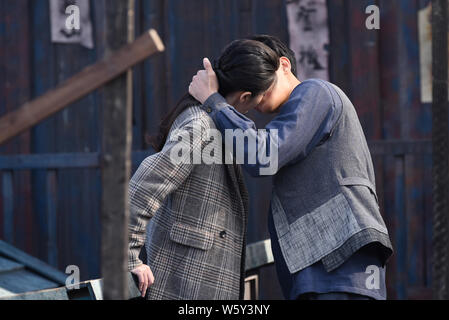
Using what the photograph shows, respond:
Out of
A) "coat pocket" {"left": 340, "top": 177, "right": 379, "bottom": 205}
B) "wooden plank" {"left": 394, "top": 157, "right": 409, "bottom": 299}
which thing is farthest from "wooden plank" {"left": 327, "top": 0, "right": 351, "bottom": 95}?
"coat pocket" {"left": 340, "top": 177, "right": 379, "bottom": 205}

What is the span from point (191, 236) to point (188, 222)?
6 centimetres

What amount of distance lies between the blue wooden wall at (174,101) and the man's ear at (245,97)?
2594mm

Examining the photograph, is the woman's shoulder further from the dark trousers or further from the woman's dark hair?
the dark trousers

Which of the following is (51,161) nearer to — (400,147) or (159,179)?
(400,147)

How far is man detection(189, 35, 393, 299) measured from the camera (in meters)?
2.23

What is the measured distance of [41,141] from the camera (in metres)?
5.70

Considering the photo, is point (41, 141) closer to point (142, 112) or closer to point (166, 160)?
point (142, 112)

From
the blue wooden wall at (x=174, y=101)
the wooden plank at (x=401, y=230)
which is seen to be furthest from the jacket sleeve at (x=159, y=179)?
the wooden plank at (x=401, y=230)

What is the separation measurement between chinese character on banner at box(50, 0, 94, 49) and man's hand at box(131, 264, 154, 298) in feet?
11.5

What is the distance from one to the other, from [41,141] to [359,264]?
13.3 ft

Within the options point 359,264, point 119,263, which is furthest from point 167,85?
point 119,263

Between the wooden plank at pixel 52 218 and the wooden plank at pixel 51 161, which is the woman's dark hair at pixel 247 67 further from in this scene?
the wooden plank at pixel 52 218

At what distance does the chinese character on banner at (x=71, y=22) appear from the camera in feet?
18.1
